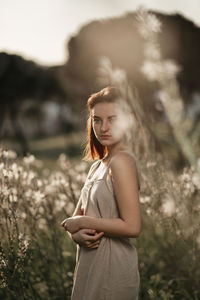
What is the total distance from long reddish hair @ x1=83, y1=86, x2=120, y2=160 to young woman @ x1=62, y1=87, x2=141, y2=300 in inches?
2.6

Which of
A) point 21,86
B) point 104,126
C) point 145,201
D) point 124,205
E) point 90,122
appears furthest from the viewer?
point 21,86

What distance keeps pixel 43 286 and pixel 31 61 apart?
2296cm

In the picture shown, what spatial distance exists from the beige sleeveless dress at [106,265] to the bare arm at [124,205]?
8cm

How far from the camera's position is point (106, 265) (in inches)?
71.1

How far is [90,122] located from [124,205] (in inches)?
30.1

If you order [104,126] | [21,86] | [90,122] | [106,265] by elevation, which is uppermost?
[21,86]

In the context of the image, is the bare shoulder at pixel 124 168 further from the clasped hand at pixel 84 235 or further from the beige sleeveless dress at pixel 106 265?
the clasped hand at pixel 84 235

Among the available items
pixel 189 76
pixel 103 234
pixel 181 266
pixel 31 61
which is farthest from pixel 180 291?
pixel 31 61

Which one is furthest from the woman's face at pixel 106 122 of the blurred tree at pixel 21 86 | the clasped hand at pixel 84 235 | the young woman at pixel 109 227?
the blurred tree at pixel 21 86

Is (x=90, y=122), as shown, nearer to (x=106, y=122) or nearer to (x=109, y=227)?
(x=106, y=122)

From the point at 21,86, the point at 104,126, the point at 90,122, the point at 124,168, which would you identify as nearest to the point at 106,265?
the point at 124,168

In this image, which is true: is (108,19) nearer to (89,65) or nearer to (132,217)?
(89,65)

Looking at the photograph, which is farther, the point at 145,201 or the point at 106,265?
the point at 145,201

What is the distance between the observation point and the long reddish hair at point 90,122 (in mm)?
2020
